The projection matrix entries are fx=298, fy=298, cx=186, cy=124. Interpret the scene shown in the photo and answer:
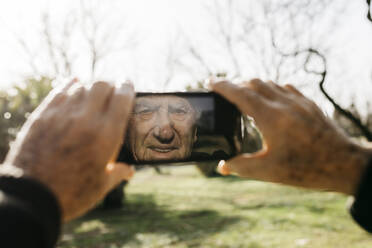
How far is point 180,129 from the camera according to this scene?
1.91 meters

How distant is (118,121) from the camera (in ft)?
3.99

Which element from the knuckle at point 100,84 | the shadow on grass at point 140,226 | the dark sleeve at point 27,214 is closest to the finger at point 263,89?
the knuckle at point 100,84

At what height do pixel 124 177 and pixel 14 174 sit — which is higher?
pixel 14 174

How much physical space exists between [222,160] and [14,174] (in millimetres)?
1055

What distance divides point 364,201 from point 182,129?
107 centimetres

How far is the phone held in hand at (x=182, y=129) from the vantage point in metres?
1.70

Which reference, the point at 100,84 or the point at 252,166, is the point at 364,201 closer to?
the point at 252,166

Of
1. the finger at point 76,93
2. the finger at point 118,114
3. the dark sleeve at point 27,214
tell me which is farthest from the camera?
the finger at point 76,93

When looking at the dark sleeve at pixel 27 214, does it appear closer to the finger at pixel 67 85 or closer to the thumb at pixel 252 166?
the finger at pixel 67 85

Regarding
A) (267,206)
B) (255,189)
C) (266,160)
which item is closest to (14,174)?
(266,160)

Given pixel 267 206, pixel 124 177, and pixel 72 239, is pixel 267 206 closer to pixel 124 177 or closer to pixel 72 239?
pixel 72 239

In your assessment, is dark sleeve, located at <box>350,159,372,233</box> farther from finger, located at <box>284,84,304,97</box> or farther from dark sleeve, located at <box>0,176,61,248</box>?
dark sleeve, located at <box>0,176,61,248</box>

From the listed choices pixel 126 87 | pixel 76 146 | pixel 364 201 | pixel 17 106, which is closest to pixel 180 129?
pixel 126 87

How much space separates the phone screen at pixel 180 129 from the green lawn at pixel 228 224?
15.1 feet
